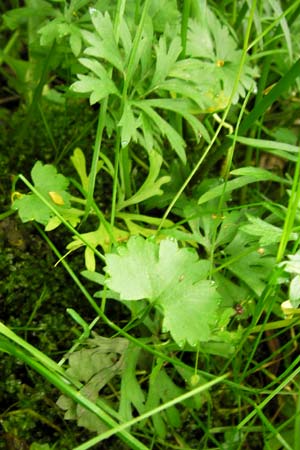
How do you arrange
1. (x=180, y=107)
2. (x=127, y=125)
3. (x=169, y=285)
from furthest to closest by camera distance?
(x=180, y=107) → (x=127, y=125) → (x=169, y=285)

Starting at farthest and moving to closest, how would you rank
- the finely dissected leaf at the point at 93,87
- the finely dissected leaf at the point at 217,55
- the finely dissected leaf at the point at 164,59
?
the finely dissected leaf at the point at 217,55 → the finely dissected leaf at the point at 164,59 → the finely dissected leaf at the point at 93,87

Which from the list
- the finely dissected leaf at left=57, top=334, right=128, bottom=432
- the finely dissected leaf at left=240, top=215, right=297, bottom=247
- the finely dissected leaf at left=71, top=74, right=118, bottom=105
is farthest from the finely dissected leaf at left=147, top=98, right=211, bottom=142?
the finely dissected leaf at left=57, top=334, right=128, bottom=432

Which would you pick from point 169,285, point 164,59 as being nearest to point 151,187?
point 164,59

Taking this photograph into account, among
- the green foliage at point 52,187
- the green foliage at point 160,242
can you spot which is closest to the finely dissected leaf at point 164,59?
the green foliage at point 160,242

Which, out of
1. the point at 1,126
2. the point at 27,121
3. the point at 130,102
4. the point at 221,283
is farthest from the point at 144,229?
the point at 1,126

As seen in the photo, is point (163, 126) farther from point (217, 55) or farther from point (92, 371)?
point (92, 371)

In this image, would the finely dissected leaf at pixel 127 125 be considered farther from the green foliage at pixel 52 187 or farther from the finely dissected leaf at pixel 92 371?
the finely dissected leaf at pixel 92 371
